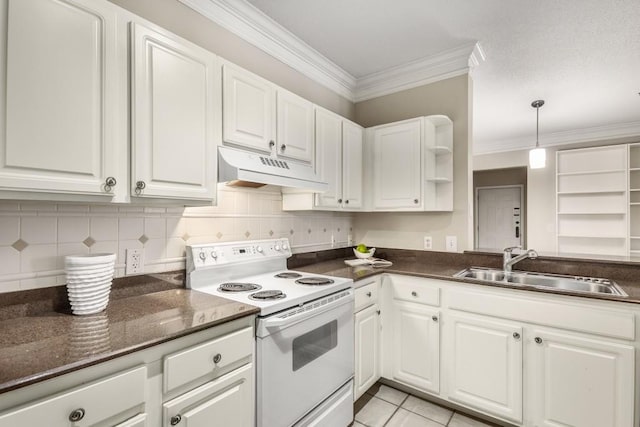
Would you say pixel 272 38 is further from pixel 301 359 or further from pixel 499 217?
pixel 499 217

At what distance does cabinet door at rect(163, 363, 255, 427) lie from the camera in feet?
3.65

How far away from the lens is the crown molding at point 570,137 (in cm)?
448

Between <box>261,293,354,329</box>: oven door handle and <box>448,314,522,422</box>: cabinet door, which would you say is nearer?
<box>261,293,354,329</box>: oven door handle

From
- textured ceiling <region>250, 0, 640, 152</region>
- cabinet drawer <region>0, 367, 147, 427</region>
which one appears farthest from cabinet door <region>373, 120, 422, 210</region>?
cabinet drawer <region>0, 367, 147, 427</region>

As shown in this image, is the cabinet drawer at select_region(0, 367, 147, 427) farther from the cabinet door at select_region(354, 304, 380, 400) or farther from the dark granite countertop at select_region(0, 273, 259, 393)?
the cabinet door at select_region(354, 304, 380, 400)

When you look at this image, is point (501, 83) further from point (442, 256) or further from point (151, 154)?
point (151, 154)

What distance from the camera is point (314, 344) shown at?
1.67 meters

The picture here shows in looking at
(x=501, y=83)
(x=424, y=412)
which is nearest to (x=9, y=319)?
(x=424, y=412)

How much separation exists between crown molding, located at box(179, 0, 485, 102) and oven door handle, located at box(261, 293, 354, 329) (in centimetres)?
180

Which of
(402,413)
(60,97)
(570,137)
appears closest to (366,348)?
(402,413)

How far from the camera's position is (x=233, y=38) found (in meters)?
2.09

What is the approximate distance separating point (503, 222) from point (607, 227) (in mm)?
1800

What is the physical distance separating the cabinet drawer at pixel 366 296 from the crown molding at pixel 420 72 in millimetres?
1819

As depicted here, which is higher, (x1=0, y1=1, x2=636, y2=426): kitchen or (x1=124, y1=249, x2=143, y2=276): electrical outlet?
Answer: (x1=0, y1=1, x2=636, y2=426): kitchen
